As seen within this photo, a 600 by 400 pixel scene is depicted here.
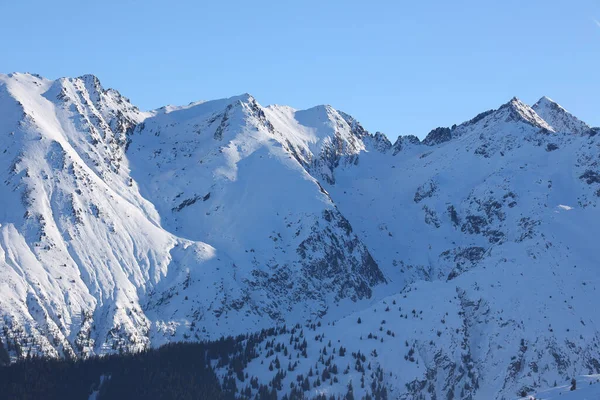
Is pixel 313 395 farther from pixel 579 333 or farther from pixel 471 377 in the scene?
pixel 579 333

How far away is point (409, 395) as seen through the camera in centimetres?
13500

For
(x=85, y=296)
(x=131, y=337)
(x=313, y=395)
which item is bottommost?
(x=313, y=395)

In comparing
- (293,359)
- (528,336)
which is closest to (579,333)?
(528,336)

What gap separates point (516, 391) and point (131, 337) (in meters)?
82.6

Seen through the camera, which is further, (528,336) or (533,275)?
(533,275)

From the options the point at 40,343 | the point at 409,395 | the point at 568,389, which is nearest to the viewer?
the point at 568,389

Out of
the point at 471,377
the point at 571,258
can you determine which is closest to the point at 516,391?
the point at 471,377

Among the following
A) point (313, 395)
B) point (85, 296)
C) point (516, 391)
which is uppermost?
point (85, 296)

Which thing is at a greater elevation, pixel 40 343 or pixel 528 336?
pixel 40 343

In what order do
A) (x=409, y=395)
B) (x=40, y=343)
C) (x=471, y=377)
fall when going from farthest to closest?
1. (x=40, y=343)
2. (x=471, y=377)
3. (x=409, y=395)

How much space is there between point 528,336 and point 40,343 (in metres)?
95.1

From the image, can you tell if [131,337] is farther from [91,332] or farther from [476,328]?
[476,328]

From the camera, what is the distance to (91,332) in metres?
176

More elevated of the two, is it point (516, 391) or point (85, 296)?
point (85, 296)
